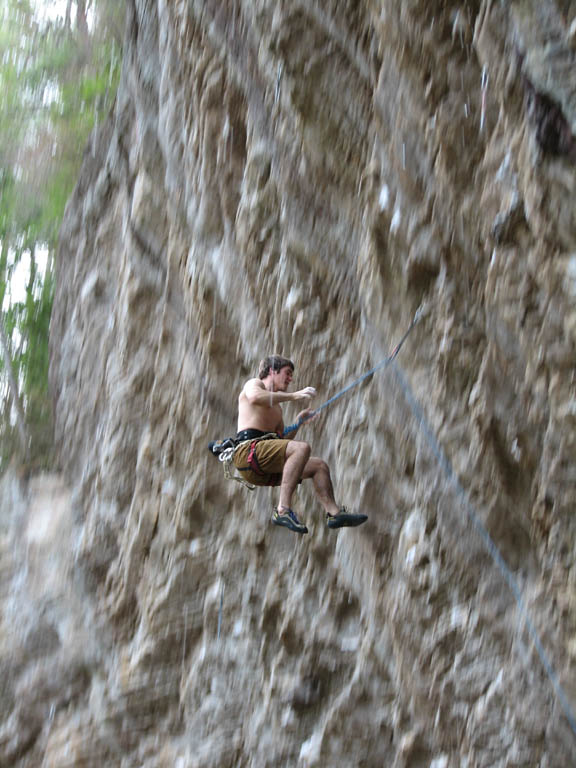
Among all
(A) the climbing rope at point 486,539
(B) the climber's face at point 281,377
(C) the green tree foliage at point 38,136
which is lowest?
(A) the climbing rope at point 486,539

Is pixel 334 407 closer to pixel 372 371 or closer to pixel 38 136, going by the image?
pixel 372 371

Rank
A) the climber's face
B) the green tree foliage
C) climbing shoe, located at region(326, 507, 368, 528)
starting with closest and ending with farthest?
1. climbing shoe, located at region(326, 507, 368, 528)
2. the climber's face
3. the green tree foliage

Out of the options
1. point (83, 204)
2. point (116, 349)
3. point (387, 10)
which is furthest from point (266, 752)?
point (83, 204)

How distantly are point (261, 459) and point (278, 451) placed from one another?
15cm

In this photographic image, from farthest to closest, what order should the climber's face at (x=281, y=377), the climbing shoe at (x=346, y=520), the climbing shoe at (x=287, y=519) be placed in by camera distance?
the climber's face at (x=281, y=377) → the climbing shoe at (x=287, y=519) → the climbing shoe at (x=346, y=520)

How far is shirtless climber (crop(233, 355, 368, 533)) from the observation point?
18.6ft

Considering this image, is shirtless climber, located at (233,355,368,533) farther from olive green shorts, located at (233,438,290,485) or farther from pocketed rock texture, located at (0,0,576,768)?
pocketed rock texture, located at (0,0,576,768)

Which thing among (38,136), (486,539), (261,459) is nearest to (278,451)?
(261,459)

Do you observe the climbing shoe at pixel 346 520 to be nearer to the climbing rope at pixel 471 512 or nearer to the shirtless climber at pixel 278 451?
the shirtless climber at pixel 278 451

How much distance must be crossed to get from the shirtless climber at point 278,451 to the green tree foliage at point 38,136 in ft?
26.1

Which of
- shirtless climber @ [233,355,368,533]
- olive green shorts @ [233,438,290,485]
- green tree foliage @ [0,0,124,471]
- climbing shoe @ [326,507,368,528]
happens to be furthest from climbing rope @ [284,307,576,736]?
green tree foliage @ [0,0,124,471]

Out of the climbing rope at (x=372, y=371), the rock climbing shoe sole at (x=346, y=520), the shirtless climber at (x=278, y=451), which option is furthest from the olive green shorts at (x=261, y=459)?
the rock climbing shoe sole at (x=346, y=520)

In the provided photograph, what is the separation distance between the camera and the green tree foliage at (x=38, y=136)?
45.8 feet

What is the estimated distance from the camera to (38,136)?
14828 mm
